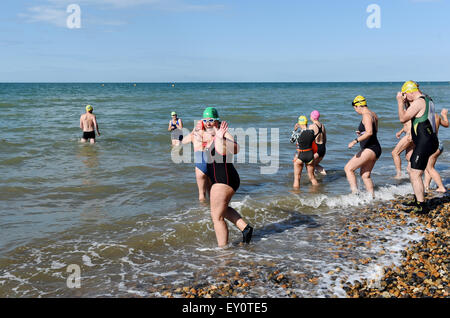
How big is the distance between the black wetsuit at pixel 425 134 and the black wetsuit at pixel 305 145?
113 inches

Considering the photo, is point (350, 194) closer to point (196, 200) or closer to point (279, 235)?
point (279, 235)

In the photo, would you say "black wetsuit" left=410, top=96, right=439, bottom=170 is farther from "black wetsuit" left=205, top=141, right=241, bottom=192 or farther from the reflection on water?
the reflection on water

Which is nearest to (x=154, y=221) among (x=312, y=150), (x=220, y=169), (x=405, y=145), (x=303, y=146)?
(x=220, y=169)

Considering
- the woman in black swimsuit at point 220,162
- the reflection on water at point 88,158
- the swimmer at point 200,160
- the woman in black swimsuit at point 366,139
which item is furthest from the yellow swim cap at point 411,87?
the reflection on water at point 88,158

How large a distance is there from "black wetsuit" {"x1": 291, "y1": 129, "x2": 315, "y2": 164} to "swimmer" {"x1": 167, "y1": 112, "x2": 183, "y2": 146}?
21.1 feet

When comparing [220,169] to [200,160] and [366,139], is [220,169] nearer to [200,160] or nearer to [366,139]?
[200,160]

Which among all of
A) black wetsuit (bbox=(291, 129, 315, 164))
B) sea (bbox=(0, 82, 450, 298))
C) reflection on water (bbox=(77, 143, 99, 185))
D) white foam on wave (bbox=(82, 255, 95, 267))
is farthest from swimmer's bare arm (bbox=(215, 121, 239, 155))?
reflection on water (bbox=(77, 143, 99, 185))

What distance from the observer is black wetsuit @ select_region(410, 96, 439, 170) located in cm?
656

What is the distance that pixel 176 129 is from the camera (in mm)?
14992

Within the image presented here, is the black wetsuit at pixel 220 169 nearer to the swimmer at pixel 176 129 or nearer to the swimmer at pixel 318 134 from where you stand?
the swimmer at pixel 318 134

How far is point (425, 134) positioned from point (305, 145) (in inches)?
122

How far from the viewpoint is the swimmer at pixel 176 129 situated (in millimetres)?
14789
